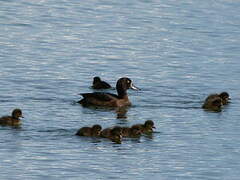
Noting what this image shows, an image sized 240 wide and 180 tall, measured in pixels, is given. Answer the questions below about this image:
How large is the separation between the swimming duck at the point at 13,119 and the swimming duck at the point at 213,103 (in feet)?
14.2

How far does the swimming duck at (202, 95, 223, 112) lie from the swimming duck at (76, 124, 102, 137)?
11.9 ft

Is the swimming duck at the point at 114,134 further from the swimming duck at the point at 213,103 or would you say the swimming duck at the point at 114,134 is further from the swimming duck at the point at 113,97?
the swimming duck at the point at 213,103

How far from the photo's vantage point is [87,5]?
119 ft

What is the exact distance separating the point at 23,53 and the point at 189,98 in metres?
5.23

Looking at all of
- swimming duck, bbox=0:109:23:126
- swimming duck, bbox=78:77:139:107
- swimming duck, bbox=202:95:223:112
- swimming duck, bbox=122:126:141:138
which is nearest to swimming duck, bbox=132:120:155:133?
swimming duck, bbox=122:126:141:138

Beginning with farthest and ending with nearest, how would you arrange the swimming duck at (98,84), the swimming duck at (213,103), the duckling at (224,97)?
the swimming duck at (98,84) < the duckling at (224,97) < the swimming duck at (213,103)

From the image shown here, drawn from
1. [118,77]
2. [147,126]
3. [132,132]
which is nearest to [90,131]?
[132,132]

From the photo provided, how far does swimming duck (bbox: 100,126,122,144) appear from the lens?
21141mm

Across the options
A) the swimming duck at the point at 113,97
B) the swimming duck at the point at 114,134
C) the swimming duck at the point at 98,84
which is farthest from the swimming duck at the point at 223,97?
the swimming duck at the point at 114,134

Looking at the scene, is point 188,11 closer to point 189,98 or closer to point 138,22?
point 138,22

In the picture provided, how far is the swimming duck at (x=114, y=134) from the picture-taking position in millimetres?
21141

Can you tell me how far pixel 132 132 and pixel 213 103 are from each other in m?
3.12

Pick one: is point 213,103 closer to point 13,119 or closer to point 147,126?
point 147,126

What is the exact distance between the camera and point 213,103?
79.7 feet
